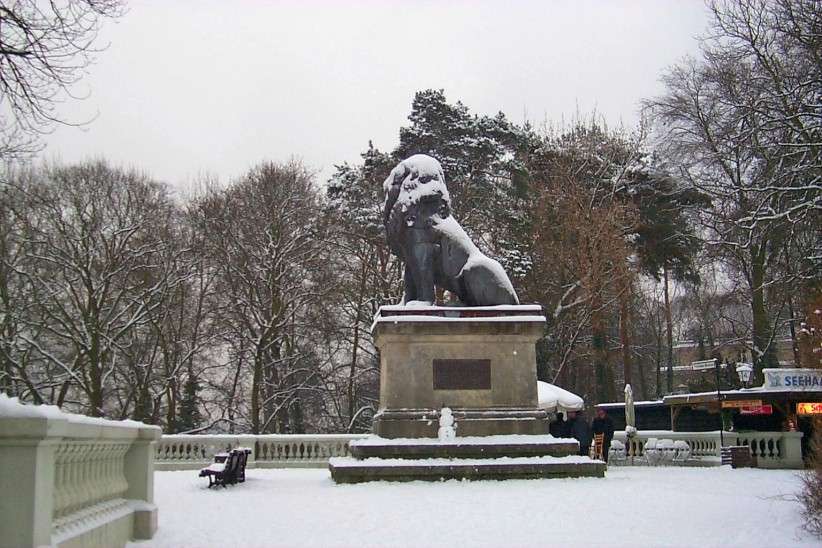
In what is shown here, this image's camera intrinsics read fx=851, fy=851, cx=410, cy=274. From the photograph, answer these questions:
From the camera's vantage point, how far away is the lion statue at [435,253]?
17375 millimetres

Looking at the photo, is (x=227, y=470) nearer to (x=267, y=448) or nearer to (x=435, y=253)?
(x=435, y=253)

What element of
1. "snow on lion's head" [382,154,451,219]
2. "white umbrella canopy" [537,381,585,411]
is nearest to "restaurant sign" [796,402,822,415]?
"white umbrella canopy" [537,381,585,411]

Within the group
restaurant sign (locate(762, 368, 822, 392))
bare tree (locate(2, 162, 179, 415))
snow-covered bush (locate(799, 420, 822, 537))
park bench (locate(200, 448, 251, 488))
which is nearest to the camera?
snow-covered bush (locate(799, 420, 822, 537))

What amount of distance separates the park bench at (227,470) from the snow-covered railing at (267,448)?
680 cm

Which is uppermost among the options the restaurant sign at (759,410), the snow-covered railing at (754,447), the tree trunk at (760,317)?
the tree trunk at (760,317)

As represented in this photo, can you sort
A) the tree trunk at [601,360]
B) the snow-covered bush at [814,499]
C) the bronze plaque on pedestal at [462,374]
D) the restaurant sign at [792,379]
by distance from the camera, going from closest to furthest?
1. the snow-covered bush at [814,499]
2. the bronze plaque on pedestal at [462,374]
3. the restaurant sign at [792,379]
4. the tree trunk at [601,360]

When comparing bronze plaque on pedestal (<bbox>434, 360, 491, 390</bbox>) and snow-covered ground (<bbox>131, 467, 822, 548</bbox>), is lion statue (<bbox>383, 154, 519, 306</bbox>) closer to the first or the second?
bronze plaque on pedestal (<bbox>434, 360, 491, 390</bbox>)

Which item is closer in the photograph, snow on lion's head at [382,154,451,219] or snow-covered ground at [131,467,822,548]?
snow-covered ground at [131,467,822,548]

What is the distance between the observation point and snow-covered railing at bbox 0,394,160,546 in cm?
544

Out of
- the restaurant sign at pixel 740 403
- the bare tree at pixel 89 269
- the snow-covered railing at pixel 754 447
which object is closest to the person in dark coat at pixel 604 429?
the snow-covered railing at pixel 754 447

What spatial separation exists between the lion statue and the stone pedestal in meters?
0.71

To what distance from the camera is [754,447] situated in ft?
76.8

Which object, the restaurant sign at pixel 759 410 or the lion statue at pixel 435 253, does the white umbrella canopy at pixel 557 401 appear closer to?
the restaurant sign at pixel 759 410

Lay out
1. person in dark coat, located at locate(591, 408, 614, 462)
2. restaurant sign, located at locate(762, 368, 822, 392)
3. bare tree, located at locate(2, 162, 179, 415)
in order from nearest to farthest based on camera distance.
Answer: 1. person in dark coat, located at locate(591, 408, 614, 462)
2. restaurant sign, located at locate(762, 368, 822, 392)
3. bare tree, located at locate(2, 162, 179, 415)
